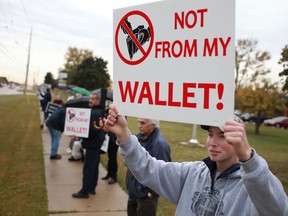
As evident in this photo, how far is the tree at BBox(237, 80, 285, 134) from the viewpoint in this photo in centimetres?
2681

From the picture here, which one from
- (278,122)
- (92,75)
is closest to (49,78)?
(92,75)

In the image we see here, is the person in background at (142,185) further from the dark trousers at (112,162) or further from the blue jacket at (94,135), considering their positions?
the dark trousers at (112,162)

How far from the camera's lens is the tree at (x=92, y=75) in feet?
139

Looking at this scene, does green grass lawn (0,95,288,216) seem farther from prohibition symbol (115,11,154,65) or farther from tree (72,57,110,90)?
tree (72,57,110,90)

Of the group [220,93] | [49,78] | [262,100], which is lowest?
[220,93]

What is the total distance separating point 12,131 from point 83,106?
8967 mm

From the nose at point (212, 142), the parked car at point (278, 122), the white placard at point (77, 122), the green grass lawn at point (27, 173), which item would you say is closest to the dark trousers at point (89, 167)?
the white placard at point (77, 122)

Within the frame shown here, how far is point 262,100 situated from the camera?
26953mm

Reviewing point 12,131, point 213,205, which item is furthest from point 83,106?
point 12,131

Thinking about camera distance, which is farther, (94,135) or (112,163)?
(112,163)

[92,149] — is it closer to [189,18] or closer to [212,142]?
[212,142]

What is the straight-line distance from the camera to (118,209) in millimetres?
5941

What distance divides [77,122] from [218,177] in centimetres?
520

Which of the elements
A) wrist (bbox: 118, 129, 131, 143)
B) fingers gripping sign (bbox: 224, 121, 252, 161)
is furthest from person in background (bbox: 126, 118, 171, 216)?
fingers gripping sign (bbox: 224, 121, 252, 161)
